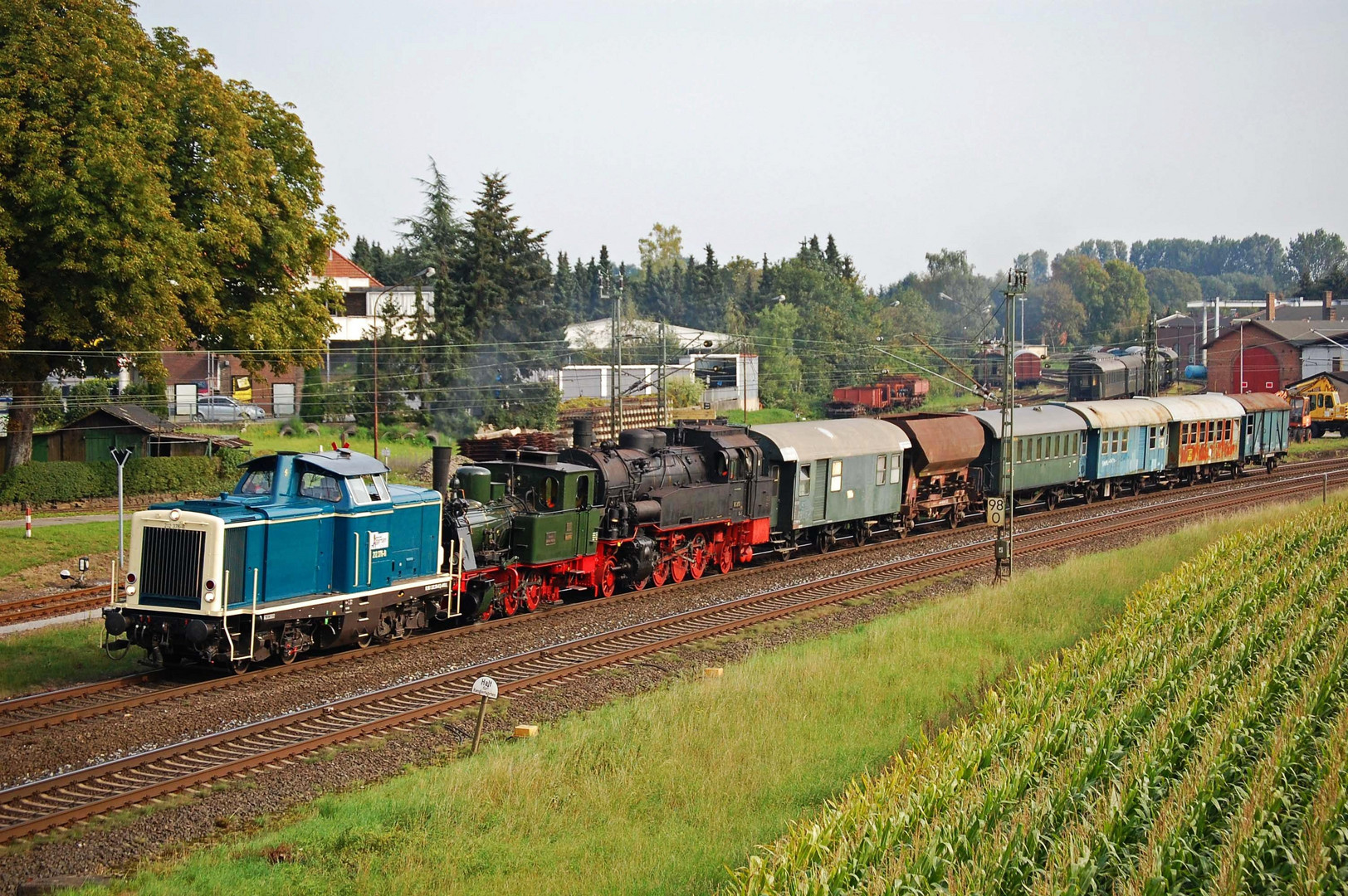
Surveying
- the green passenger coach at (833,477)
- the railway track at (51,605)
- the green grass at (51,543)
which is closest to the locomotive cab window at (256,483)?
the railway track at (51,605)

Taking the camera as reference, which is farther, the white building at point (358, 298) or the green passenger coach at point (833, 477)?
the white building at point (358, 298)

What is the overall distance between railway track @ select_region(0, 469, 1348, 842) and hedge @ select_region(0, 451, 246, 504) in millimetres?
18677

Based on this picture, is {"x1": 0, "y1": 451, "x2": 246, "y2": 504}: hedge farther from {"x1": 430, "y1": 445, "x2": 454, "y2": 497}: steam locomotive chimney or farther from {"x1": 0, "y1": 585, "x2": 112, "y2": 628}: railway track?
{"x1": 430, "y1": 445, "x2": 454, "y2": 497}: steam locomotive chimney

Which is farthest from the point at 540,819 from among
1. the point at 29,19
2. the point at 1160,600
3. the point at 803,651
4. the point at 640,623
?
the point at 29,19

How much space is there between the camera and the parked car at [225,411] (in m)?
50.7

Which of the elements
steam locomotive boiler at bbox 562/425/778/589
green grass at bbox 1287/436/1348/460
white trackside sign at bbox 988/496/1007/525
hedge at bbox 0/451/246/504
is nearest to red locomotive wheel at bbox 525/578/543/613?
steam locomotive boiler at bbox 562/425/778/589

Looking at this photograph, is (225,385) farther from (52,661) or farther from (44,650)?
(52,661)

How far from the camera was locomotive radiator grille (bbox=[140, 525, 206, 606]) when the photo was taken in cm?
1576

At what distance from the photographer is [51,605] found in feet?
76.0

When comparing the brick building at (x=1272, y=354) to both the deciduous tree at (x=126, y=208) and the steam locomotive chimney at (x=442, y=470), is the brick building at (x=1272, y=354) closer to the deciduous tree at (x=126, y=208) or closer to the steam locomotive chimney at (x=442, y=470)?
the deciduous tree at (x=126, y=208)

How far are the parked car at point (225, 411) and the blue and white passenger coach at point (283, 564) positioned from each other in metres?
34.2

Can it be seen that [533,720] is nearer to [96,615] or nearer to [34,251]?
[96,615]

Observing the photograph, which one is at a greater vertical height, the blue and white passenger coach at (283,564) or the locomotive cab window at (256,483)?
the locomotive cab window at (256,483)

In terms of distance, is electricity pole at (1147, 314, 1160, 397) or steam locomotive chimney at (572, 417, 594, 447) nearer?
steam locomotive chimney at (572, 417, 594, 447)
